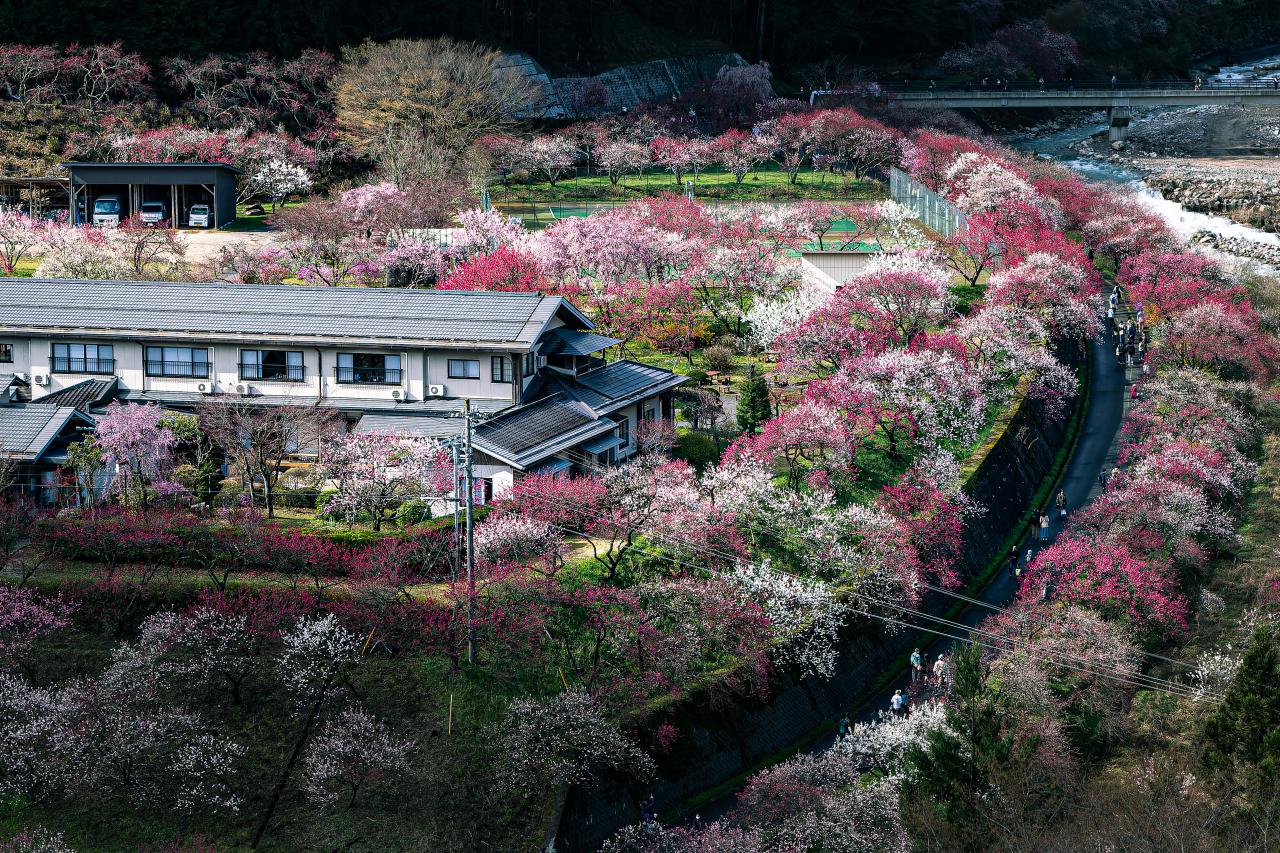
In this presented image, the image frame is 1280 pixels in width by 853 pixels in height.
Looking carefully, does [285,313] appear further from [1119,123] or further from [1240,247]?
[1119,123]

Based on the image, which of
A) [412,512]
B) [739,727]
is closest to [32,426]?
[412,512]

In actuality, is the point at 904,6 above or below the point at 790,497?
above

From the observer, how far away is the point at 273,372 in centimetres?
4350

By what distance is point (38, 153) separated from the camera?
7281 cm

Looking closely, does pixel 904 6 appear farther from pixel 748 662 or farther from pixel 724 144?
pixel 748 662

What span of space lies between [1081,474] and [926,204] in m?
24.9

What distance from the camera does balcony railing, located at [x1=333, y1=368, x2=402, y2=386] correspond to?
4306 centimetres

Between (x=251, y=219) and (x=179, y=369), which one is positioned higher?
(x=251, y=219)

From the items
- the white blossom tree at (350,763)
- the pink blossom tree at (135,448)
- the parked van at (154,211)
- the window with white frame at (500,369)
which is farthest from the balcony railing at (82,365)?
the parked van at (154,211)

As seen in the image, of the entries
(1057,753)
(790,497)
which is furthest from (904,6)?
(1057,753)

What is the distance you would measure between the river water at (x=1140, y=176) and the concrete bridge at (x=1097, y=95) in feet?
11.7

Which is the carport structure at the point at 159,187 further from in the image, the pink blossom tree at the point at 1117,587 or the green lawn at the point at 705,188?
the pink blossom tree at the point at 1117,587

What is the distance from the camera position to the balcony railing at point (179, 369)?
4388 centimetres

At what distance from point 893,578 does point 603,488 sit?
7.56 m
